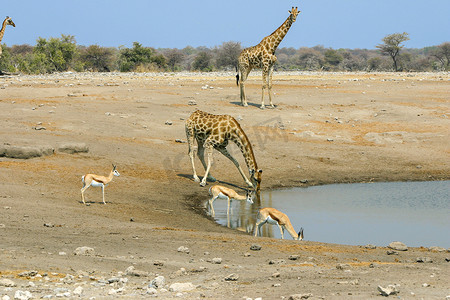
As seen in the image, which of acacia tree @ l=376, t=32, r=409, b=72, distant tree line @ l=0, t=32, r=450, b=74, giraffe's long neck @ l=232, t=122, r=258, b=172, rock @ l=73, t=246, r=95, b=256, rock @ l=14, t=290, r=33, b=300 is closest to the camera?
rock @ l=14, t=290, r=33, b=300

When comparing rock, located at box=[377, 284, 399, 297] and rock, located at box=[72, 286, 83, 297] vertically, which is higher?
rock, located at box=[377, 284, 399, 297]

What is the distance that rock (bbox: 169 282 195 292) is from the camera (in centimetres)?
826

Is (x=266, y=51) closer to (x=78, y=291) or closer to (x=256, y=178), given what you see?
(x=256, y=178)

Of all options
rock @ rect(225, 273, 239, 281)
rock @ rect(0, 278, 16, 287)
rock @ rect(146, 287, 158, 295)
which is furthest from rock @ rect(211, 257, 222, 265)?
rock @ rect(0, 278, 16, 287)

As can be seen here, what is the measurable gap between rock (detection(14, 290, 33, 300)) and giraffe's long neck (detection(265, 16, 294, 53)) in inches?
854

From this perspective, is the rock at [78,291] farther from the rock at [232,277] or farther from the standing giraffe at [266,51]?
the standing giraffe at [266,51]

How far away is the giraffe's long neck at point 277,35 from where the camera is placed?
92.4 feet

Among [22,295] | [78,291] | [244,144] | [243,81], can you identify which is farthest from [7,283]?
[243,81]

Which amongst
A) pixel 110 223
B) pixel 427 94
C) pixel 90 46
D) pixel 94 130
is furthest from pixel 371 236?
pixel 90 46

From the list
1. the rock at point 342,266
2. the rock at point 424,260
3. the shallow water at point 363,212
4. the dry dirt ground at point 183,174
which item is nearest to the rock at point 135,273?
the dry dirt ground at point 183,174

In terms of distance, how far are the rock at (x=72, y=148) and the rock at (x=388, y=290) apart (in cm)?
1330

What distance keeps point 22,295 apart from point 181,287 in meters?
1.88

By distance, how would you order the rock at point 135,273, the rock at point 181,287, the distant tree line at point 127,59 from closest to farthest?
the rock at point 181,287 → the rock at point 135,273 → the distant tree line at point 127,59

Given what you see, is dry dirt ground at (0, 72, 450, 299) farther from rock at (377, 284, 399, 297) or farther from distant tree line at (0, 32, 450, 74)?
distant tree line at (0, 32, 450, 74)
